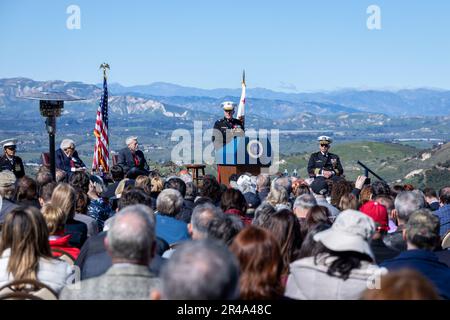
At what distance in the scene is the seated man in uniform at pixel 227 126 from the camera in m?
14.9

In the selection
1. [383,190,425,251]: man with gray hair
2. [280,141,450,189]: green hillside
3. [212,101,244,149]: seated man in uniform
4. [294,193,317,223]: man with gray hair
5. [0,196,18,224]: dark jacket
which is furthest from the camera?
[280,141,450,189]: green hillside

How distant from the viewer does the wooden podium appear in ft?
49.9

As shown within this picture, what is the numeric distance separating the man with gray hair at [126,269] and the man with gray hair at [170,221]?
2664 mm

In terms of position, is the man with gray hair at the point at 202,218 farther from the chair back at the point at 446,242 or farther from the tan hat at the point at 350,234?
the chair back at the point at 446,242

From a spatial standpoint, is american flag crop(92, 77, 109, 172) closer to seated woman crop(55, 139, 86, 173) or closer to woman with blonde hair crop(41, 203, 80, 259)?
seated woman crop(55, 139, 86, 173)

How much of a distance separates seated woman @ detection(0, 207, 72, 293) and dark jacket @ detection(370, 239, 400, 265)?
270 centimetres

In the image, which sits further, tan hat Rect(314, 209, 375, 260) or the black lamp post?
the black lamp post

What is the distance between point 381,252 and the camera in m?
6.78

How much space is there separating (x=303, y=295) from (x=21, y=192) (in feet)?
15.1

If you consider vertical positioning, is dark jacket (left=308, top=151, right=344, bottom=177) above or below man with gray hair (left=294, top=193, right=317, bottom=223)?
below

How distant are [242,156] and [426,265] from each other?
9685 mm

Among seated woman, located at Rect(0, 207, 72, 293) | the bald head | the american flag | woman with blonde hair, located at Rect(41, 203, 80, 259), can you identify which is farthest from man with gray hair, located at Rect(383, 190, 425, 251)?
the american flag

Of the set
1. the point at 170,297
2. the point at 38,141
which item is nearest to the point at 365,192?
the point at 170,297

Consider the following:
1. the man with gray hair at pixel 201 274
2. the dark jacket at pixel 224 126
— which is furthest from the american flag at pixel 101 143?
the man with gray hair at pixel 201 274
